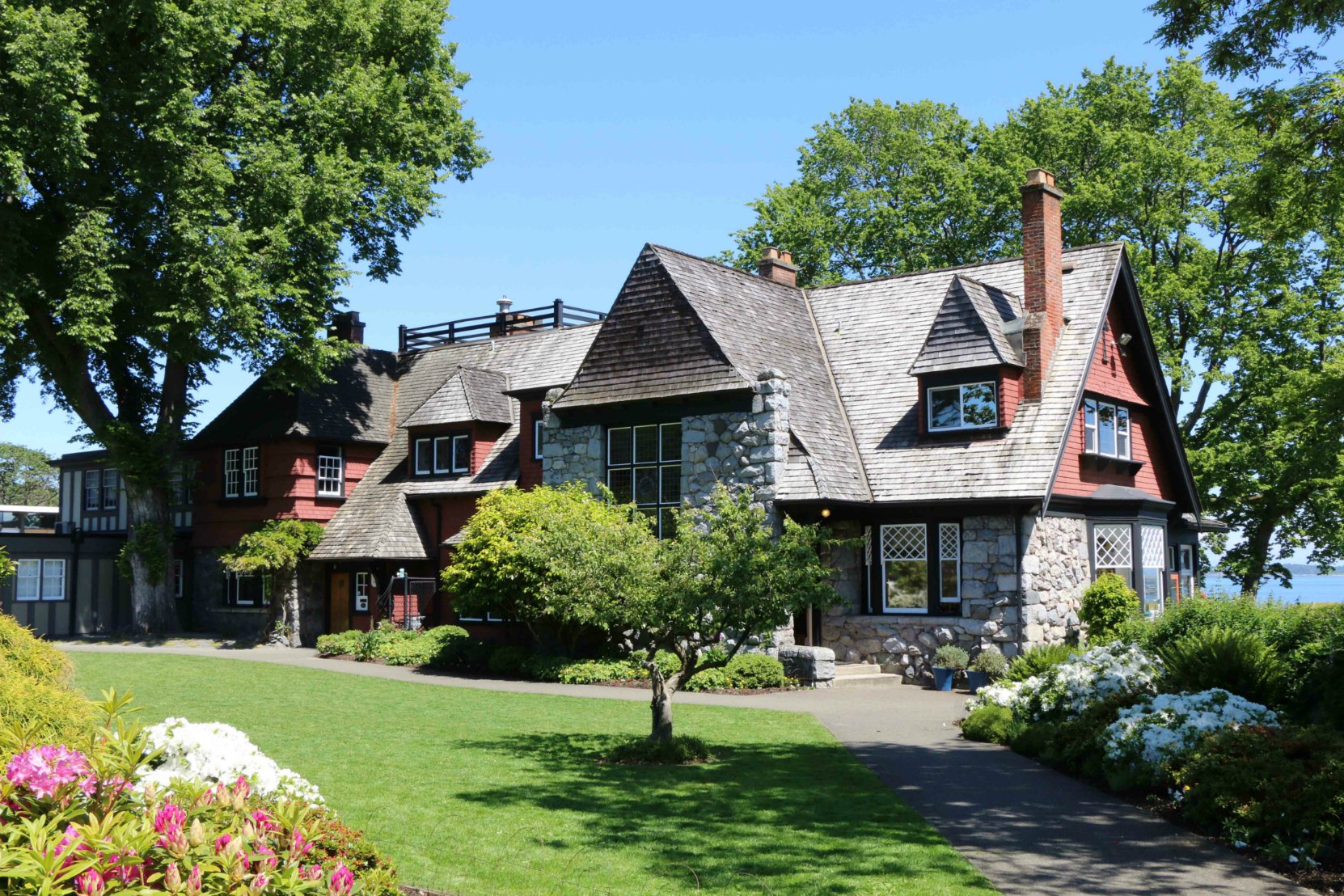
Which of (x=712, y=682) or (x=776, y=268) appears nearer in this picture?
(x=712, y=682)

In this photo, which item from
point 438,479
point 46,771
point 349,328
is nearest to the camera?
point 46,771

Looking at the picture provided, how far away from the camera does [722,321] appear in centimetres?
2652

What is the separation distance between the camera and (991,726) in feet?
51.6

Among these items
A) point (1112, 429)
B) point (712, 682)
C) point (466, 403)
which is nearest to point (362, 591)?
point (466, 403)

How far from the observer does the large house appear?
23906mm

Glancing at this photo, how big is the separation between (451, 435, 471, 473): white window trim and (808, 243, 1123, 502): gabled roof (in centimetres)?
1010

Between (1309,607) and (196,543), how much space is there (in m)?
31.6

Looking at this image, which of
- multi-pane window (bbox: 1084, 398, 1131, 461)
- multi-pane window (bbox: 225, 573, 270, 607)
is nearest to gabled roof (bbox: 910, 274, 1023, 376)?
multi-pane window (bbox: 1084, 398, 1131, 461)

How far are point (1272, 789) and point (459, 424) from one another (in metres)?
24.9

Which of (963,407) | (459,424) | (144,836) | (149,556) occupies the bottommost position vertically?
(144,836)

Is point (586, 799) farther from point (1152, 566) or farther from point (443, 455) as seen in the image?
point (443, 455)

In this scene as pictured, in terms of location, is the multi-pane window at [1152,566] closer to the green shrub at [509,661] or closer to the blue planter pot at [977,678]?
the blue planter pot at [977,678]

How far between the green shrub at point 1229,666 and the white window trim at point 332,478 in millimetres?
25330

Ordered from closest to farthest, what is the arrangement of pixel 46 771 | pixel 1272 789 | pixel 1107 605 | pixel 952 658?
pixel 46 771 → pixel 1272 789 → pixel 1107 605 → pixel 952 658
